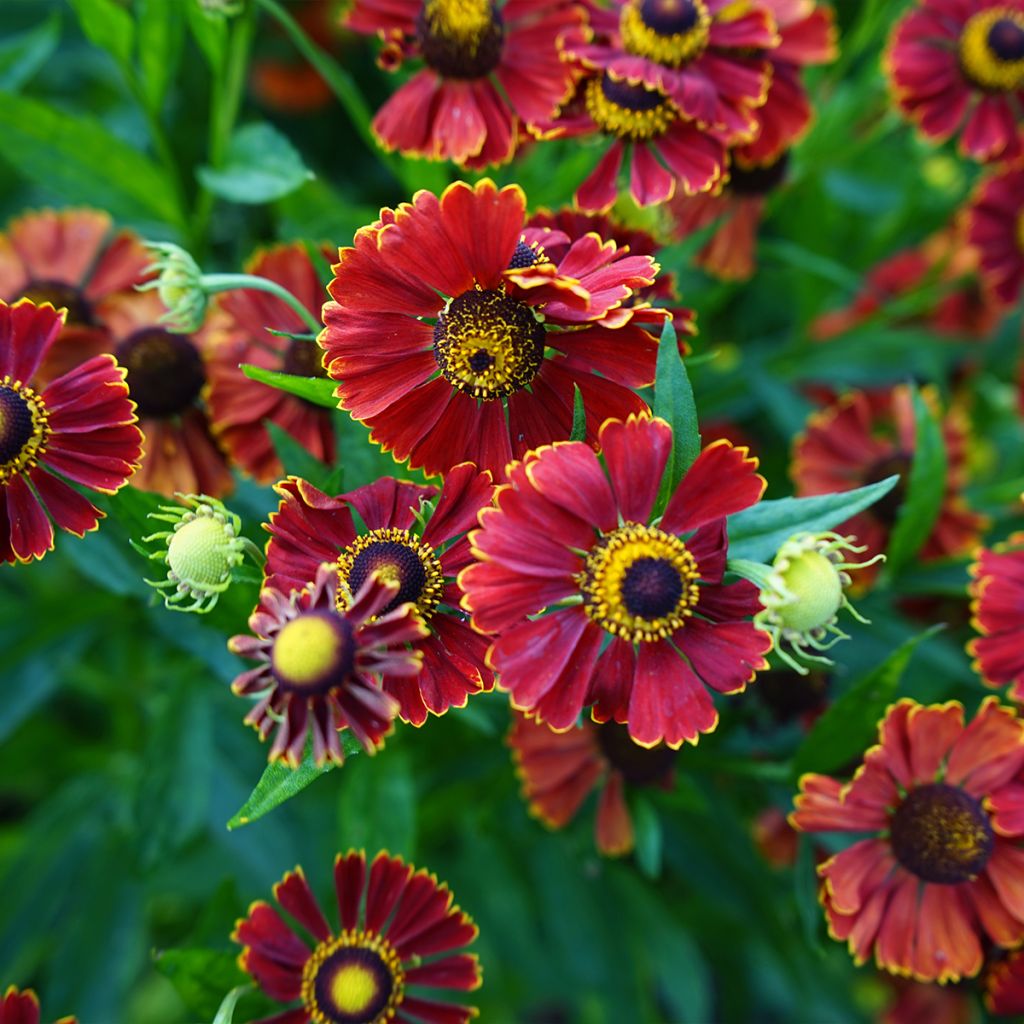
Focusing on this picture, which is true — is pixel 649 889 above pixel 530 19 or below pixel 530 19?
below

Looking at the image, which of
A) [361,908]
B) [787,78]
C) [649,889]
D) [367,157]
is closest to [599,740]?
[361,908]

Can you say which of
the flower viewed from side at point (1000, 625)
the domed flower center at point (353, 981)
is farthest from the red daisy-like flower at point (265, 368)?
the flower viewed from side at point (1000, 625)

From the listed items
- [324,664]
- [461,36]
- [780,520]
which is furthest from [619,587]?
[461,36]

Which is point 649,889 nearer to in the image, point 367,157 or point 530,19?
point 530,19

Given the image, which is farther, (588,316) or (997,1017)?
(997,1017)

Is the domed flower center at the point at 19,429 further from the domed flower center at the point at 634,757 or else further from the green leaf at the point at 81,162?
the domed flower center at the point at 634,757

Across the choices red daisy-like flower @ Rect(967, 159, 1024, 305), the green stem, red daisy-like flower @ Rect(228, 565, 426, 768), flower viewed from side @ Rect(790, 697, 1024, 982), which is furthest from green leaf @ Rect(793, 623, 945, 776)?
red daisy-like flower @ Rect(967, 159, 1024, 305)

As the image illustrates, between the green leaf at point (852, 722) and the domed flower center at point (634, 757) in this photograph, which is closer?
the green leaf at point (852, 722)
